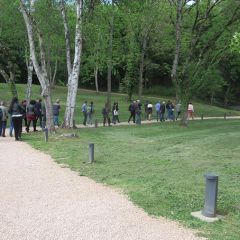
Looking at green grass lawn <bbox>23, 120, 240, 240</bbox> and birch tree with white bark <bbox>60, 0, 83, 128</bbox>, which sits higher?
birch tree with white bark <bbox>60, 0, 83, 128</bbox>

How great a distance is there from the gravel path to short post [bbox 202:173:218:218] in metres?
0.71

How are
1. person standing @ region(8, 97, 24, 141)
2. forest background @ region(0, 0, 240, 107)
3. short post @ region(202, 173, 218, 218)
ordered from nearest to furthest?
short post @ region(202, 173, 218, 218), person standing @ region(8, 97, 24, 141), forest background @ region(0, 0, 240, 107)

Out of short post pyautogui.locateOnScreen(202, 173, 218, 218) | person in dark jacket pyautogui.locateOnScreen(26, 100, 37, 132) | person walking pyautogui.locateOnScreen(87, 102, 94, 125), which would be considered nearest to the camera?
short post pyautogui.locateOnScreen(202, 173, 218, 218)

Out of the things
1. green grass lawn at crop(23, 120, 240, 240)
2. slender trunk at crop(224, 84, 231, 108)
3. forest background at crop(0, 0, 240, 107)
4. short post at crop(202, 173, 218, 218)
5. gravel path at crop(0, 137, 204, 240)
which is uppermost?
forest background at crop(0, 0, 240, 107)

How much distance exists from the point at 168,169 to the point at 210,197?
4.28 m

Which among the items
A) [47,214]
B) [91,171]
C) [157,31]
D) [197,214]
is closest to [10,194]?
[47,214]

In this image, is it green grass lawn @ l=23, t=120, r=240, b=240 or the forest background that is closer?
green grass lawn @ l=23, t=120, r=240, b=240

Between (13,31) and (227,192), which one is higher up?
(13,31)

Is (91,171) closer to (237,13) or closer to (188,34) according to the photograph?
(237,13)

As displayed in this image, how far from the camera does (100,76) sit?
68.6 m

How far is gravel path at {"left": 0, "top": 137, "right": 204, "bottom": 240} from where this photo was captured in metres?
6.64

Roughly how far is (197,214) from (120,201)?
153cm

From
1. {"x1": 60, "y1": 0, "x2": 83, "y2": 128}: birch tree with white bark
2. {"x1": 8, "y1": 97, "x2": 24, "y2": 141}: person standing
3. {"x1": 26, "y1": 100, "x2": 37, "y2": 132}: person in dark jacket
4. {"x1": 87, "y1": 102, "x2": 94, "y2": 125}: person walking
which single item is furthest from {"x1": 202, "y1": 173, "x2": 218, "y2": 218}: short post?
{"x1": 87, "y1": 102, "x2": 94, "y2": 125}: person walking

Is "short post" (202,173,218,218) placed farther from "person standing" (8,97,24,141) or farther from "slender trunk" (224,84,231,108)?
"slender trunk" (224,84,231,108)
